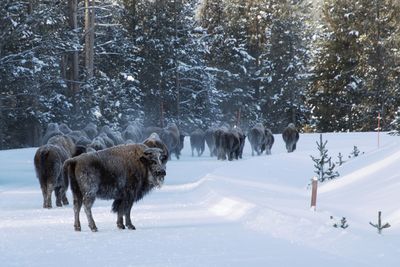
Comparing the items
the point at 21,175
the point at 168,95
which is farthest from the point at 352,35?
the point at 21,175

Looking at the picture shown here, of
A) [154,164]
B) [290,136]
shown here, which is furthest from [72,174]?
[290,136]

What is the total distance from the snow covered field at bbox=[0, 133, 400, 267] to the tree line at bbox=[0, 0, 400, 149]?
24.4 meters

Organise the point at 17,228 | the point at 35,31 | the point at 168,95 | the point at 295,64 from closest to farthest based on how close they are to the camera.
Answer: the point at 17,228
the point at 35,31
the point at 168,95
the point at 295,64

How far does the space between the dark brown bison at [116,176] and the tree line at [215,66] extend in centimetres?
2904

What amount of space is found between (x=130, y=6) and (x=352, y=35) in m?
20.2

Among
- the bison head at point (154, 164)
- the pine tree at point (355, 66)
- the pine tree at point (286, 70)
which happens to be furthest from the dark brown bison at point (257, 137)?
the bison head at point (154, 164)

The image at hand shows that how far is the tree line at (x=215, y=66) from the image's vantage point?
4462 centimetres

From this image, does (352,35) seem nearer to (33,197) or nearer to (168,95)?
(168,95)

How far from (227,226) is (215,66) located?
5458cm

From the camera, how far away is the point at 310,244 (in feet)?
31.7

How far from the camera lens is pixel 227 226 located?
11844 mm

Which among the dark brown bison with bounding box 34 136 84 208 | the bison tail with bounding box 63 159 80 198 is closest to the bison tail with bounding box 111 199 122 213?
the bison tail with bounding box 63 159 80 198

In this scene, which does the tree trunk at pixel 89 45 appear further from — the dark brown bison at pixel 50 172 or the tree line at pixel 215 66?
the dark brown bison at pixel 50 172

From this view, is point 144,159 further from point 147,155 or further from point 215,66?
point 215,66
